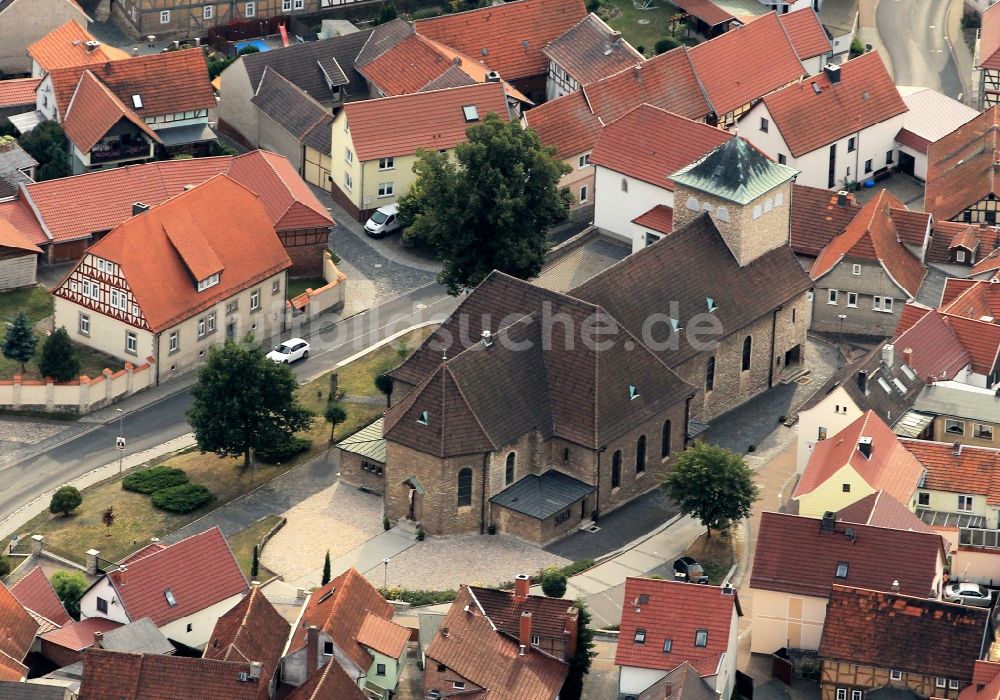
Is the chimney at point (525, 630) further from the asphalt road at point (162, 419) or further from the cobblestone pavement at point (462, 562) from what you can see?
the asphalt road at point (162, 419)

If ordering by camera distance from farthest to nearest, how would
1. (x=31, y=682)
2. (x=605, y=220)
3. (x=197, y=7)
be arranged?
1. (x=197, y=7)
2. (x=605, y=220)
3. (x=31, y=682)

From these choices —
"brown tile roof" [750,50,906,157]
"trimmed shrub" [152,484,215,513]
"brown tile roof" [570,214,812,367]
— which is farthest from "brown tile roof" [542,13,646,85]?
"trimmed shrub" [152,484,215,513]

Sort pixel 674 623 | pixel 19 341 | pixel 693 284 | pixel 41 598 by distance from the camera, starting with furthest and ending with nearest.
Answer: pixel 19 341, pixel 693 284, pixel 41 598, pixel 674 623

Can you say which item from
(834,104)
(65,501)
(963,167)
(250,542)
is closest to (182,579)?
(250,542)

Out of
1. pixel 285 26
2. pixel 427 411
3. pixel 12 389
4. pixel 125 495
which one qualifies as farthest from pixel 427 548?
pixel 285 26

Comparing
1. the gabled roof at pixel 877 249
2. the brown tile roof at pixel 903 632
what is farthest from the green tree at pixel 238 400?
the gabled roof at pixel 877 249

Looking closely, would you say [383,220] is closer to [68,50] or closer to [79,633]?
[68,50]

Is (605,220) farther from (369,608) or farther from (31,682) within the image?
(31,682)
